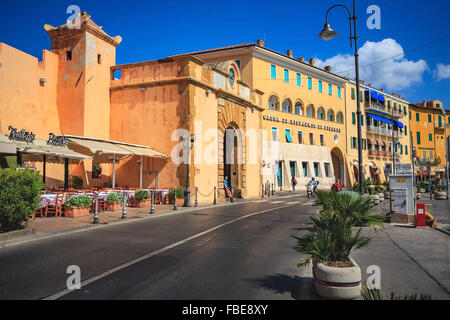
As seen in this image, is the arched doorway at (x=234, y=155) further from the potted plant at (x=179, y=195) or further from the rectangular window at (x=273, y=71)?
the rectangular window at (x=273, y=71)

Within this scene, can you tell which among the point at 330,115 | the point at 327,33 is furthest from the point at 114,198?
the point at 330,115

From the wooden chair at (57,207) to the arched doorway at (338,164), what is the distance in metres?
39.9

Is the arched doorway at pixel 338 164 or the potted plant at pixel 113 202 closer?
the potted plant at pixel 113 202

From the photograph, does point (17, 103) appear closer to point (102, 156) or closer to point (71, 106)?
point (71, 106)

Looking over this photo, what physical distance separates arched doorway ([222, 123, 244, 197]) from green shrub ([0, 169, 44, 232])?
58.3 feet

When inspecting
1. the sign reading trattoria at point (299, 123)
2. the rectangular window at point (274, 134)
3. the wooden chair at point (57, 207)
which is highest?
the sign reading trattoria at point (299, 123)

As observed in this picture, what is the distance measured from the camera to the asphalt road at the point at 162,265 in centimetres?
495

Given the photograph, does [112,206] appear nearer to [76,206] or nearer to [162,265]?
[76,206]

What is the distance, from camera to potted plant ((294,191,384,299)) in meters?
4.50

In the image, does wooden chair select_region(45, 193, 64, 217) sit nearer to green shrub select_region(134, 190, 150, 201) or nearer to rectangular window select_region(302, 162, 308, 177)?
green shrub select_region(134, 190, 150, 201)

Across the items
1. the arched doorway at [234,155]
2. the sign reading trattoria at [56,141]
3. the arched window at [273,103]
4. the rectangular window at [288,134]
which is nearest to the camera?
the sign reading trattoria at [56,141]

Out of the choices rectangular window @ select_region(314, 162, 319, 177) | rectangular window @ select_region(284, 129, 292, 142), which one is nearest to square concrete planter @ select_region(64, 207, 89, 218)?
rectangular window @ select_region(284, 129, 292, 142)

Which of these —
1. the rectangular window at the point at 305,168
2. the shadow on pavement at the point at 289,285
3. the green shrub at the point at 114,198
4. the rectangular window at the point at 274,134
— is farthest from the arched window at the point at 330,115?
the shadow on pavement at the point at 289,285

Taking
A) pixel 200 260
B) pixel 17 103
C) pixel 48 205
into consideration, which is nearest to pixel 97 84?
pixel 17 103
